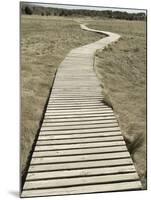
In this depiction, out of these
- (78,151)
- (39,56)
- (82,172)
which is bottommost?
(82,172)

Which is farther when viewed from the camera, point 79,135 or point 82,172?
point 79,135

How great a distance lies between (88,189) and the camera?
158 inches

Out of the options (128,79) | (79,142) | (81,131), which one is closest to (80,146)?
(79,142)

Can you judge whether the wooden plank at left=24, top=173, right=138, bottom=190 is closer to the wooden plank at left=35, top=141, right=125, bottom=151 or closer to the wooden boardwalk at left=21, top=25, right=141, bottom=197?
the wooden boardwalk at left=21, top=25, right=141, bottom=197

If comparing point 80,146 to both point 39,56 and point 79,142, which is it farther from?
point 39,56

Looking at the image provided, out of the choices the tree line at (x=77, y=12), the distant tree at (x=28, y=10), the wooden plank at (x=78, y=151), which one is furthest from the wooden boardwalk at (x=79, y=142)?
the distant tree at (x=28, y=10)

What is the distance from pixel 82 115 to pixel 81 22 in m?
0.77

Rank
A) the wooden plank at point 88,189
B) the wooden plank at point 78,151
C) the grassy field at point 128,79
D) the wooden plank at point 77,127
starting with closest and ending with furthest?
the wooden plank at point 88,189, the wooden plank at point 78,151, the wooden plank at point 77,127, the grassy field at point 128,79

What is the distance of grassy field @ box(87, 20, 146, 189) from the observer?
4277 millimetres

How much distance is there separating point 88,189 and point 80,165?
198 millimetres

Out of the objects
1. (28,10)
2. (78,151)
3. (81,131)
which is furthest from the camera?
(81,131)

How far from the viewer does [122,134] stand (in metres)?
4.24

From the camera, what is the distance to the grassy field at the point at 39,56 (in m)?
3.93

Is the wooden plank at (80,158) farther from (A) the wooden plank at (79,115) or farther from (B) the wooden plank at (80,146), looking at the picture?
(A) the wooden plank at (79,115)
